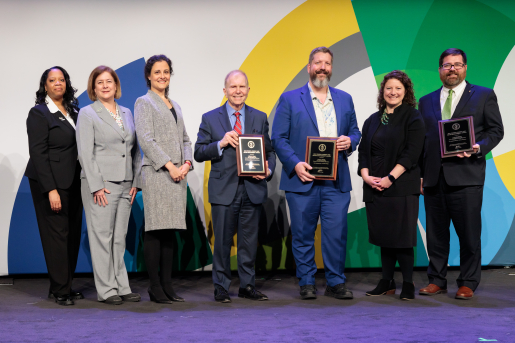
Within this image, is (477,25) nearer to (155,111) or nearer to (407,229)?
(407,229)

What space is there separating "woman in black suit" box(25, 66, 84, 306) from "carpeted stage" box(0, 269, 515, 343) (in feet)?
0.91

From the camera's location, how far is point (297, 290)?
12.8 feet

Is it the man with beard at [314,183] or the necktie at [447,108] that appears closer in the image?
the man with beard at [314,183]

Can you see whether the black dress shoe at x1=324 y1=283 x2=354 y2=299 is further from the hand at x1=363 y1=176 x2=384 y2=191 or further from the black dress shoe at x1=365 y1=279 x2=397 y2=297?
the hand at x1=363 y1=176 x2=384 y2=191

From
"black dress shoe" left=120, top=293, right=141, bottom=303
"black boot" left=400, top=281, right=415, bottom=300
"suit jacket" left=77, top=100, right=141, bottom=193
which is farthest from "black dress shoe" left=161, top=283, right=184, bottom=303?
"black boot" left=400, top=281, right=415, bottom=300

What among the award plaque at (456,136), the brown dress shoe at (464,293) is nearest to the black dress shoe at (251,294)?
the brown dress shoe at (464,293)

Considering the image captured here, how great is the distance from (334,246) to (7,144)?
329 centimetres

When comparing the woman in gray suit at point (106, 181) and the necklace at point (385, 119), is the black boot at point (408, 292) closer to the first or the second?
the necklace at point (385, 119)

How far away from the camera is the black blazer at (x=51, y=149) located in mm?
3449

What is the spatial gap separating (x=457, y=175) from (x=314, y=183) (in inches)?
42.9

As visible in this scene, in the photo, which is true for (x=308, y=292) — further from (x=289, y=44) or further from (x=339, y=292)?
(x=289, y=44)

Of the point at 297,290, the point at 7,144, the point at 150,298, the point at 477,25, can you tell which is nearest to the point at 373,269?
the point at 297,290

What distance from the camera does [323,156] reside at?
3439mm

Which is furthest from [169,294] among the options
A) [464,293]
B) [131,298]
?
[464,293]
